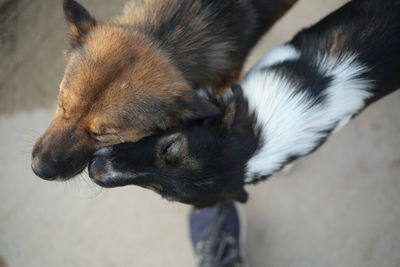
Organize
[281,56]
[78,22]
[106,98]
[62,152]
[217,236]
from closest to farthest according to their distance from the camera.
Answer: [106,98], [62,152], [78,22], [281,56], [217,236]

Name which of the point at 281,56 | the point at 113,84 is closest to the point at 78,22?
the point at 113,84

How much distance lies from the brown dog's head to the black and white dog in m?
0.10

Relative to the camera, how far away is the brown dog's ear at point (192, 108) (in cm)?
212

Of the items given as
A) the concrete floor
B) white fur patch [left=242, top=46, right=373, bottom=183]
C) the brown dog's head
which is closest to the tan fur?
the brown dog's head

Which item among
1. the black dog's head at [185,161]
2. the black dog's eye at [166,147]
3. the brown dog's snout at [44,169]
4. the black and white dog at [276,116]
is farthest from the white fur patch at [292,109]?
the brown dog's snout at [44,169]

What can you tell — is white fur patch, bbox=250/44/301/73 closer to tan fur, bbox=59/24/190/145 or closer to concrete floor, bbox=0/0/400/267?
tan fur, bbox=59/24/190/145

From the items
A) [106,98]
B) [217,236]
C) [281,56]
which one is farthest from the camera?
[217,236]

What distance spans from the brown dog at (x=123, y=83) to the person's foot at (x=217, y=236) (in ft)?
3.76

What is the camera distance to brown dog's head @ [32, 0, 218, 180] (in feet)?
6.70

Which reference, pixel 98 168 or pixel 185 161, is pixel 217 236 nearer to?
pixel 185 161

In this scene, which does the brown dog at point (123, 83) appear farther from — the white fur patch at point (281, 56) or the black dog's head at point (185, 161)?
the white fur patch at point (281, 56)

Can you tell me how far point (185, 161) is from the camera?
6.89 feet

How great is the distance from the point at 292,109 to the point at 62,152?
135cm

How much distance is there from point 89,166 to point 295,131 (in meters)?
1.23
